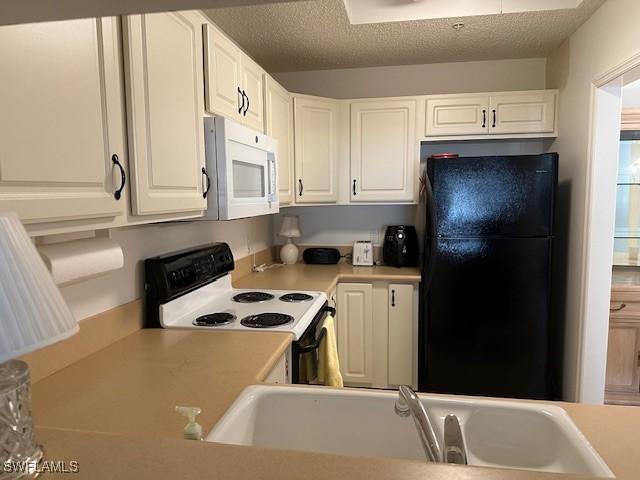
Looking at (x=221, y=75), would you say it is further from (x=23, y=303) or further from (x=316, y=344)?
(x=23, y=303)

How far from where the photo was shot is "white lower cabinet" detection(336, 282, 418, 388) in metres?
2.83

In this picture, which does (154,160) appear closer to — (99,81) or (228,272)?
(99,81)

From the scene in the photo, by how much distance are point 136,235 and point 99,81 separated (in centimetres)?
81

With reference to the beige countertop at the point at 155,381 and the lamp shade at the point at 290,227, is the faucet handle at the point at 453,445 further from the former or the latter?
the lamp shade at the point at 290,227

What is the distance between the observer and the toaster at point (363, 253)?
322 cm

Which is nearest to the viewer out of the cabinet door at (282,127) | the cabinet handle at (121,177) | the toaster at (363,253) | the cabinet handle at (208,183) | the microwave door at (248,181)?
the cabinet handle at (121,177)

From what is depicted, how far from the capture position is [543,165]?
8.16 feet

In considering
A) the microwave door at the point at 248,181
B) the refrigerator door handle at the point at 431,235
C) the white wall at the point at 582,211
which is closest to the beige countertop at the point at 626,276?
the white wall at the point at 582,211

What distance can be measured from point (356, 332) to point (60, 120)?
2.32 m

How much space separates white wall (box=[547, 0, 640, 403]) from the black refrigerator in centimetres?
15

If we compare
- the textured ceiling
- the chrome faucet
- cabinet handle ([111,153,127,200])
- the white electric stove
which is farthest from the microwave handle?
the chrome faucet

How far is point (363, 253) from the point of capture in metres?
3.23

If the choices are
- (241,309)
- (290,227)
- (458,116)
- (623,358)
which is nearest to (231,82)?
(241,309)

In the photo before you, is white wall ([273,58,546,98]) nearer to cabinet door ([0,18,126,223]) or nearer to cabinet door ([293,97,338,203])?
cabinet door ([293,97,338,203])
